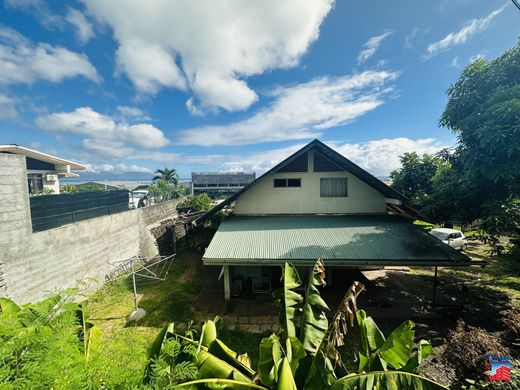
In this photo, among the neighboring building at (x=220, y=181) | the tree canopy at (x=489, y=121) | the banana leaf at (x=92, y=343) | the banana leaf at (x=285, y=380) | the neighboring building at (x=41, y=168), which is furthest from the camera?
the neighboring building at (x=220, y=181)

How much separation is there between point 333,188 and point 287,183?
3010 mm

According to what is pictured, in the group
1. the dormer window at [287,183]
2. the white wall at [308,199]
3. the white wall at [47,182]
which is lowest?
the white wall at [308,199]

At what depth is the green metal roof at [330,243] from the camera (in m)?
8.68

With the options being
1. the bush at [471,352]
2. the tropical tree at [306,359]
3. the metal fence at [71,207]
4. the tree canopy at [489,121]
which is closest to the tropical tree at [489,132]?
the tree canopy at [489,121]

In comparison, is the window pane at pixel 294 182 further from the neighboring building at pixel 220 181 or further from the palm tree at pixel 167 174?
the neighboring building at pixel 220 181

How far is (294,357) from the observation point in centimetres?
364

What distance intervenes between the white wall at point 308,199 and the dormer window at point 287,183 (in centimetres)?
19

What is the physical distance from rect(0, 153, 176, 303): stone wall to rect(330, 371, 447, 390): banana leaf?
340 inches

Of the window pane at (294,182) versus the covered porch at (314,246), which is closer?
the covered porch at (314,246)

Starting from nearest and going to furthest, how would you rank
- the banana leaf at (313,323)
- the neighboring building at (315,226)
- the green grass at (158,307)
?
the banana leaf at (313,323) → the green grass at (158,307) → the neighboring building at (315,226)

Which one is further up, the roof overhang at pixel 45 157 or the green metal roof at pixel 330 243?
the roof overhang at pixel 45 157

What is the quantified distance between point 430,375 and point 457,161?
34.1 feet

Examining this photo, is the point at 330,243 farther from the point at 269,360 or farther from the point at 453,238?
the point at 453,238

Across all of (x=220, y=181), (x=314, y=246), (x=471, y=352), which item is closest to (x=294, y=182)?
(x=314, y=246)
